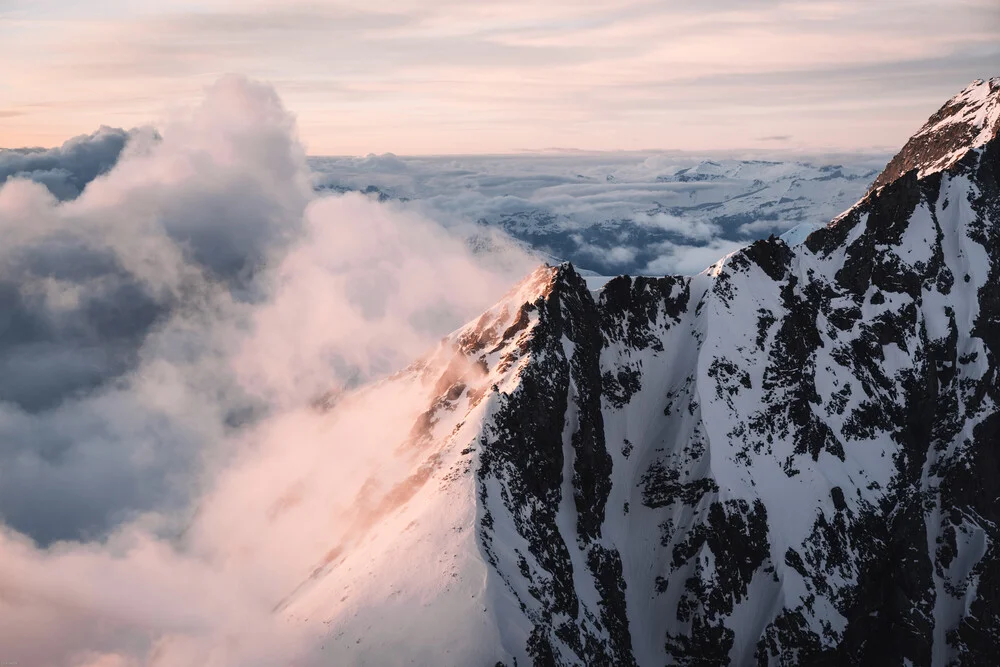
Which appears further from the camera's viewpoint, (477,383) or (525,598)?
(477,383)

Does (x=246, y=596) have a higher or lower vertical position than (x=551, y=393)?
lower

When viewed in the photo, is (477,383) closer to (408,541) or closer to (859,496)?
(408,541)

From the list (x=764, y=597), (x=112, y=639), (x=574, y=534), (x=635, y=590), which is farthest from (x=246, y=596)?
(x=764, y=597)

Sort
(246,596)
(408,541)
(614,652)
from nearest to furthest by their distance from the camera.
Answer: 1. (408,541)
2. (614,652)
3. (246,596)

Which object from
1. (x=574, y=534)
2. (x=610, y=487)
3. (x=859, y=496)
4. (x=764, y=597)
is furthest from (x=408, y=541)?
(x=859, y=496)

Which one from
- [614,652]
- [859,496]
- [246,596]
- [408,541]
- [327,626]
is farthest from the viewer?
[859,496]

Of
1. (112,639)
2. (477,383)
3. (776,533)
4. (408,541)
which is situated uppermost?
(477,383)

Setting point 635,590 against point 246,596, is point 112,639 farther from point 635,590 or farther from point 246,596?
point 635,590

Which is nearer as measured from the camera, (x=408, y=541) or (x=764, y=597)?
(x=408, y=541)

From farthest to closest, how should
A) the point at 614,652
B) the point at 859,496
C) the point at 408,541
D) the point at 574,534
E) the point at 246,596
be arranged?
the point at 859,496, the point at 246,596, the point at 574,534, the point at 614,652, the point at 408,541
